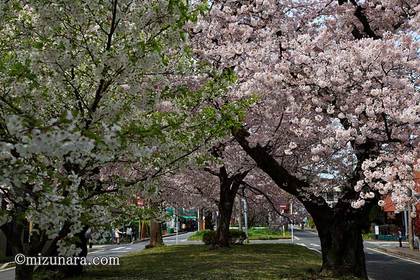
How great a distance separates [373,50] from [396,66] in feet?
3.30

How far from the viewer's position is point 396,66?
11.4m

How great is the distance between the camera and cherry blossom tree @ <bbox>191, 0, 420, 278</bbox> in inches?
430

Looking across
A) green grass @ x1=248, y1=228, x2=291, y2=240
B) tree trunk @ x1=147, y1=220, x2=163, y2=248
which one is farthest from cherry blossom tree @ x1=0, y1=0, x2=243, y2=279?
green grass @ x1=248, y1=228, x2=291, y2=240

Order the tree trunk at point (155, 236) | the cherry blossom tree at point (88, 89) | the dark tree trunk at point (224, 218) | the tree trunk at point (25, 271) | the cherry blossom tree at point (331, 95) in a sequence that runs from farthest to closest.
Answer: the tree trunk at point (155, 236), the dark tree trunk at point (224, 218), the cherry blossom tree at point (331, 95), the tree trunk at point (25, 271), the cherry blossom tree at point (88, 89)

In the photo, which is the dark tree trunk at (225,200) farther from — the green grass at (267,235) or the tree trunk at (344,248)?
the green grass at (267,235)

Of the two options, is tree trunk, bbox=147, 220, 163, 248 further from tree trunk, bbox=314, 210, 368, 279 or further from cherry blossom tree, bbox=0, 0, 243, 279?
cherry blossom tree, bbox=0, 0, 243, 279

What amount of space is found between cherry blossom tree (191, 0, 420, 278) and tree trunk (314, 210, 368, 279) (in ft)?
0.09

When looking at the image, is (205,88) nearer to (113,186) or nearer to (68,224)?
(113,186)

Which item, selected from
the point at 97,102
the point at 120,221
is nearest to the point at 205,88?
the point at 97,102

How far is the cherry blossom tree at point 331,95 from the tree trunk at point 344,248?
0.09 ft

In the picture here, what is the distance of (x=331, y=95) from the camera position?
11.6m

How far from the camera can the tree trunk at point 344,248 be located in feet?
43.8

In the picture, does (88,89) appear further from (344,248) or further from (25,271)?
(344,248)

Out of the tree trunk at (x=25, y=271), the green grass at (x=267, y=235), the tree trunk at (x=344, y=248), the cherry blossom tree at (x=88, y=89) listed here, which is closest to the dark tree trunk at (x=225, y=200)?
the tree trunk at (x=344, y=248)
